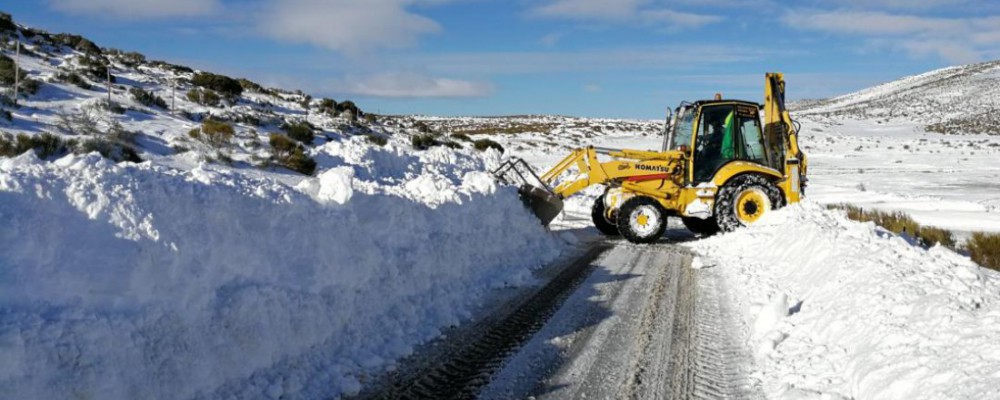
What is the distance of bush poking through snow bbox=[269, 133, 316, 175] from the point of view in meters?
17.3

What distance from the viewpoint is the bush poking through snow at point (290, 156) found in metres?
17.3

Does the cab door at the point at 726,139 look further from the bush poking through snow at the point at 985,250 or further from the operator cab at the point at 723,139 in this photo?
the bush poking through snow at the point at 985,250

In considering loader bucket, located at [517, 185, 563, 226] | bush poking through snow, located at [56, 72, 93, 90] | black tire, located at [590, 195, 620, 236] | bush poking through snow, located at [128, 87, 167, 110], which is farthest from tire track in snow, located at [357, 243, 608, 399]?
bush poking through snow, located at [56, 72, 93, 90]

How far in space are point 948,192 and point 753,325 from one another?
22737mm

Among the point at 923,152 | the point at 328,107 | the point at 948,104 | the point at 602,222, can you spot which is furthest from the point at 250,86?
the point at 948,104

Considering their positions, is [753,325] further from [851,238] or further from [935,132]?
[935,132]

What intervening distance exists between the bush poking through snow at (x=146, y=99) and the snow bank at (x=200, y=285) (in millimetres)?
15696

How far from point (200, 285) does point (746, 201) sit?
11.6 meters

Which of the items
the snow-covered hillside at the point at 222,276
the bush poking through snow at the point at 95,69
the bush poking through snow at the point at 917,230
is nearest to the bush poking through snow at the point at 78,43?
the bush poking through snow at the point at 95,69

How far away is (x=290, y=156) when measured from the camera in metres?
17.6

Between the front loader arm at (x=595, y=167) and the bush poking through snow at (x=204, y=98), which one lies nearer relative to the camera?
the front loader arm at (x=595, y=167)

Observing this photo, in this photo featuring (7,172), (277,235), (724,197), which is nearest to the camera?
(7,172)

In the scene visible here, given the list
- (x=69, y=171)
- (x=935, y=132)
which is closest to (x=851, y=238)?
(x=69, y=171)

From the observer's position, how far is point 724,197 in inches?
551
